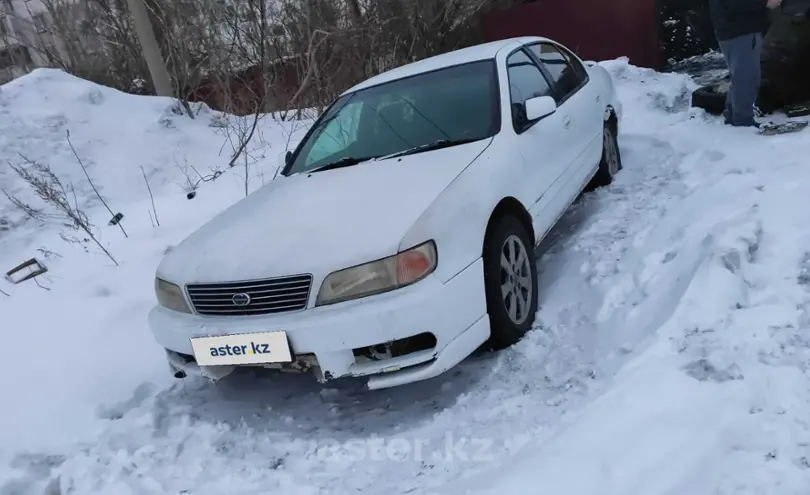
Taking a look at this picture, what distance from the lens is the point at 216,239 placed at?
130 inches

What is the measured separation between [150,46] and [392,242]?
8.19 meters

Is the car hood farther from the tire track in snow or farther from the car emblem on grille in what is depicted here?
the tire track in snow

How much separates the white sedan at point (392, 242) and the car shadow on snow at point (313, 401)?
267 mm

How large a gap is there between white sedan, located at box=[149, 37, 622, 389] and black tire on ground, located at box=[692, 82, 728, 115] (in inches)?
98.0

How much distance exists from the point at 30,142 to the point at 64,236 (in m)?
2.73

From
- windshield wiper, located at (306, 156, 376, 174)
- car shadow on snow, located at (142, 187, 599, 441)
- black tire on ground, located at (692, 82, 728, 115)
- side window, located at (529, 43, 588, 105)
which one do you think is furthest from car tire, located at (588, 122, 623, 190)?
car shadow on snow, located at (142, 187, 599, 441)

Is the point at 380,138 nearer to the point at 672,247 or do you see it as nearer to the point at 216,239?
the point at 216,239

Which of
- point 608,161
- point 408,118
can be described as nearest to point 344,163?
point 408,118

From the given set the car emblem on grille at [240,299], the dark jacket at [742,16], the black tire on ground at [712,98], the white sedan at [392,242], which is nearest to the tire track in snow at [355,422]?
the white sedan at [392,242]

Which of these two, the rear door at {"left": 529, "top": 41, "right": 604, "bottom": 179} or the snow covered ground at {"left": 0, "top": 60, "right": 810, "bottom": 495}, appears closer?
the snow covered ground at {"left": 0, "top": 60, "right": 810, "bottom": 495}

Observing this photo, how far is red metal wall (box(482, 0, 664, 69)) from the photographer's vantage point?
36.4ft

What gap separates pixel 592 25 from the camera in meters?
11.7

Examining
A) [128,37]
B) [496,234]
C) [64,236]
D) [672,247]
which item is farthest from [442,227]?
[128,37]

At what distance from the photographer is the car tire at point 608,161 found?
512 centimetres
